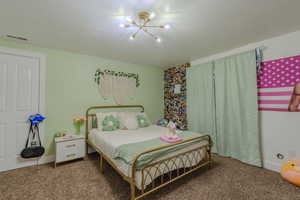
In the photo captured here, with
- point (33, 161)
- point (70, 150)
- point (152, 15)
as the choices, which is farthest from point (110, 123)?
point (152, 15)

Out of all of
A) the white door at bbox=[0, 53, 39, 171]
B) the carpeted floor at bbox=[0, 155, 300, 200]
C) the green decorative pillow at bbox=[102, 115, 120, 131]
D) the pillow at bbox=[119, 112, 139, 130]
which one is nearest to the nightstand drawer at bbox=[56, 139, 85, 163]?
the carpeted floor at bbox=[0, 155, 300, 200]

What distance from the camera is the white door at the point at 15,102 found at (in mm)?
2445

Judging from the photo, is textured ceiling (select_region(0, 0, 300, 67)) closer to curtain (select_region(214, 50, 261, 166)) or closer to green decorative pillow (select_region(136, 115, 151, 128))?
curtain (select_region(214, 50, 261, 166))

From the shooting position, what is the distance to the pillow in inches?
124

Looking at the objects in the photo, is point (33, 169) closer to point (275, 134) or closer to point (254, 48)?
point (275, 134)

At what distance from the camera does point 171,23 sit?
1961 millimetres

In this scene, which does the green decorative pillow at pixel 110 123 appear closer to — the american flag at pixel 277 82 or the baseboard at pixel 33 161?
the baseboard at pixel 33 161

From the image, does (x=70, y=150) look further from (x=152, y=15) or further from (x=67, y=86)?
(x=152, y=15)

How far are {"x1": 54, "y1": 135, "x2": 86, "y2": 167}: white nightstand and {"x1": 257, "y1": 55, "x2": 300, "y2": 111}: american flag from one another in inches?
147

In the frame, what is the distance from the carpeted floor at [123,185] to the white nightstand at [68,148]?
21cm

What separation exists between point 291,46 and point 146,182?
3.16 m

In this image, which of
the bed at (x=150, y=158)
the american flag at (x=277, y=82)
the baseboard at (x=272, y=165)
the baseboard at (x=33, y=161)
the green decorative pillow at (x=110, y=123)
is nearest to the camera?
the bed at (x=150, y=158)

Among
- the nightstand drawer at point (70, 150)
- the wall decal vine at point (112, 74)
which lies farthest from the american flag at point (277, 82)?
the nightstand drawer at point (70, 150)

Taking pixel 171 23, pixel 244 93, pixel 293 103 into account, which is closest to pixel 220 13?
Answer: pixel 171 23
